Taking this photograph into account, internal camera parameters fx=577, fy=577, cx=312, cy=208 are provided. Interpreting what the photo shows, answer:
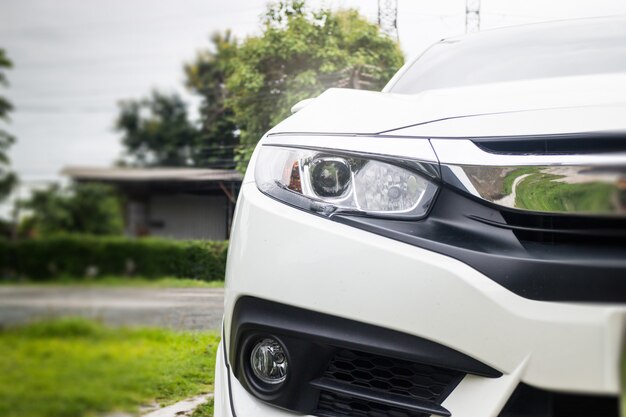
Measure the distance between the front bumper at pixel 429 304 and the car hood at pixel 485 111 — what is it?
259mm

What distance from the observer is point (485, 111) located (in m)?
1.24

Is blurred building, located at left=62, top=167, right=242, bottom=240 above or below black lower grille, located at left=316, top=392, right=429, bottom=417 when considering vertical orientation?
above

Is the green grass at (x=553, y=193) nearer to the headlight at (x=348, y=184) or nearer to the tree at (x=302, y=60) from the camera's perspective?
the headlight at (x=348, y=184)

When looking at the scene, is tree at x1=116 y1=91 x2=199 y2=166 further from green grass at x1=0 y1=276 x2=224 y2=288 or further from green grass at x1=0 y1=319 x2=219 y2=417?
A: green grass at x1=0 y1=319 x2=219 y2=417

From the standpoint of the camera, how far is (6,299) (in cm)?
228

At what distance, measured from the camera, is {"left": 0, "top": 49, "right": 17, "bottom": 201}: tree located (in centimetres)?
232

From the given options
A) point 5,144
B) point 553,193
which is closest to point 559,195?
point 553,193

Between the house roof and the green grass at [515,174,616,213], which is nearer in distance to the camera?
the green grass at [515,174,616,213]

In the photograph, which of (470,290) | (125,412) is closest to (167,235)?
(125,412)

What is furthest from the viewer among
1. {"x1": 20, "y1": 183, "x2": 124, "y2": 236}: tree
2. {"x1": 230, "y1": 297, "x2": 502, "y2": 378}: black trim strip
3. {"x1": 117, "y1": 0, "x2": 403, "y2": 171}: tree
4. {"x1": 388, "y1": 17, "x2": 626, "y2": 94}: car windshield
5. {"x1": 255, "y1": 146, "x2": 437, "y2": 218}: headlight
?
{"x1": 117, "y1": 0, "x2": 403, "y2": 171}: tree

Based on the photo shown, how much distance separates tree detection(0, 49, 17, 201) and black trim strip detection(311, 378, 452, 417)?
1.67 metres

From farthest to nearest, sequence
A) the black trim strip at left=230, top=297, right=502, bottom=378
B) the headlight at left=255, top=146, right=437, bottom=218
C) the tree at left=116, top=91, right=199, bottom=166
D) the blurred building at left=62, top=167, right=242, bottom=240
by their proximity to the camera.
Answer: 1. the tree at left=116, top=91, right=199, bottom=166
2. the blurred building at left=62, top=167, right=242, bottom=240
3. the headlight at left=255, top=146, right=437, bottom=218
4. the black trim strip at left=230, top=297, right=502, bottom=378

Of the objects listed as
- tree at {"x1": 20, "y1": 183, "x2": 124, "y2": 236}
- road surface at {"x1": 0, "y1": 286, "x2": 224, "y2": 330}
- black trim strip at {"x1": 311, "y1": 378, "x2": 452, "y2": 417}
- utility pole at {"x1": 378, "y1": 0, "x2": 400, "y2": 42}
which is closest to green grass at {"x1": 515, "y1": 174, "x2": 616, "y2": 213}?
black trim strip at {"x1": 311, "y1": 378, "x2": 452, "y2": 417}

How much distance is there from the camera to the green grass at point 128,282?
217cm
